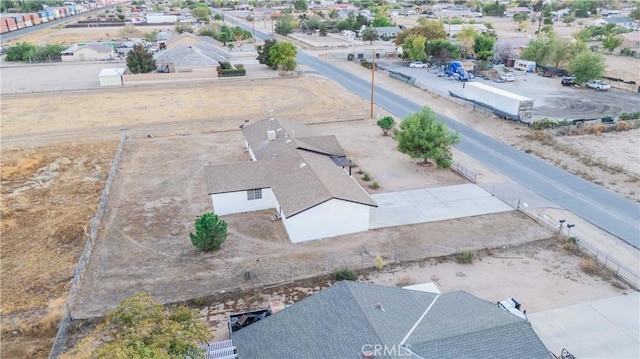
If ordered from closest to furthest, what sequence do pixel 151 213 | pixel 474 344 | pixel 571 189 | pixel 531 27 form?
pixel 474 344 → pixel 151 213 → pixel 571 189 → pixel 531 27

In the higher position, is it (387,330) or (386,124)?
(387,330)

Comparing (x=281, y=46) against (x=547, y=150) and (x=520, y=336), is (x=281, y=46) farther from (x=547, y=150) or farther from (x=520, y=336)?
(x=520, y=336)

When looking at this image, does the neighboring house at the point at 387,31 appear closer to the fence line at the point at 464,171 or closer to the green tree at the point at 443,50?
the green tree at the point at 443,50

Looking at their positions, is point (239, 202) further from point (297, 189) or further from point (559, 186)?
point (559, 186)

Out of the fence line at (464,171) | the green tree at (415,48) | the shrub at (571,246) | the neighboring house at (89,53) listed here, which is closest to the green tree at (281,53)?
the green tree at (415,48)

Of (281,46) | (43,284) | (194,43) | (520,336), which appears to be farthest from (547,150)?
(194,43)

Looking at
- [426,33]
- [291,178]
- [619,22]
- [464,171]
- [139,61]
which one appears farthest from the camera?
[619,22]

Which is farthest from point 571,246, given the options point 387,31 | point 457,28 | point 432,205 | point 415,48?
point 387,31
